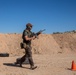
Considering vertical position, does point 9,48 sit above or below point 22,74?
above

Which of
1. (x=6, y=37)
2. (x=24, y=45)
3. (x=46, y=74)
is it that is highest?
(x=6, y=37)

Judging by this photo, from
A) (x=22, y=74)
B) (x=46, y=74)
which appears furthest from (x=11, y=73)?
(x=46, y=74)

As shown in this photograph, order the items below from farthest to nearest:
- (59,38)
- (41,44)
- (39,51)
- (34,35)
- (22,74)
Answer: (59,38)
(41,44)
(39,51)
(34,35)
(22,74)

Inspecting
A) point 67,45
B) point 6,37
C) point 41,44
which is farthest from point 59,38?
point 6,37

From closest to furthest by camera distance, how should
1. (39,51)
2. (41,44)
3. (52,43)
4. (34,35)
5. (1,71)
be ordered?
1. (1,71)
2. (34,35)
3. (39,51)
4. (41,44)
5. (52,43)

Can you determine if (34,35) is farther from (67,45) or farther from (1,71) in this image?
(67,45)

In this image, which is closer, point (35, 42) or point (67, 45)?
point (35, 42)

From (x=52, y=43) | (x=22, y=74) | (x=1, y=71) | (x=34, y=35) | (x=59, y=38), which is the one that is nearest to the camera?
(x=22, y=74)

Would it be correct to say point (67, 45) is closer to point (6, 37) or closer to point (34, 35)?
Answer: point (6, 37)

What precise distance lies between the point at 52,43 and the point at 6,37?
7008 millimetres

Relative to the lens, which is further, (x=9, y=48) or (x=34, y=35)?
(x=9, y=48)

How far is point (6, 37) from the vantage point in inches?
1406

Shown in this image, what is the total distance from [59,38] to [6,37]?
9.40 m

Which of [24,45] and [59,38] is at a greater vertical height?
[59,38]
